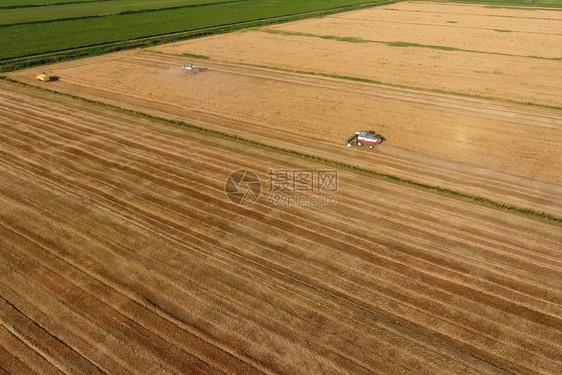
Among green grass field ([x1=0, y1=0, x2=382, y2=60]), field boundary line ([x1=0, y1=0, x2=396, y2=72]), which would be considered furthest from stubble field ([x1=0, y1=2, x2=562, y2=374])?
green grass field ([x1=0, y1=0, x2=382, y2=60])

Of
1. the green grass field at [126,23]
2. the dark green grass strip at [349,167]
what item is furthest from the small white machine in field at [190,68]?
the green grass field at [126,23]

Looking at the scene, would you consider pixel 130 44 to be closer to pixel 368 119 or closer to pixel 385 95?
pixel 385 95

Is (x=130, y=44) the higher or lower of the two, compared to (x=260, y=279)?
higher

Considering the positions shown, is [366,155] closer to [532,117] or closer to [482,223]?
[482,223]

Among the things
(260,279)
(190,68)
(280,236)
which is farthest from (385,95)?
(260,279)

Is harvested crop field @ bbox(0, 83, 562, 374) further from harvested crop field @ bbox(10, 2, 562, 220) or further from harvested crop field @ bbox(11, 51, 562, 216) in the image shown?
harvested crop field @ bbox(10, 2, 562, 220)

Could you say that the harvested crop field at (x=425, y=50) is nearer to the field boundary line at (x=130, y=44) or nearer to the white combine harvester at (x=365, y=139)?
the field boundary line at (x=130, y=44)
